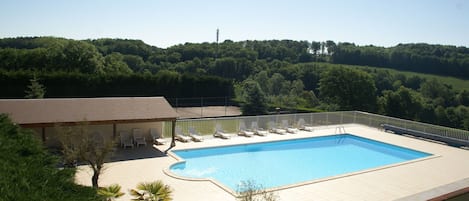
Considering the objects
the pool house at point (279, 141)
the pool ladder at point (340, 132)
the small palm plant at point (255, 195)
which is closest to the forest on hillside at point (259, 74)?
the pool ladder at point (340, 132)

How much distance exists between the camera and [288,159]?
17.3 meters

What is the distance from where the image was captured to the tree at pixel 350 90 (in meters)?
46.4

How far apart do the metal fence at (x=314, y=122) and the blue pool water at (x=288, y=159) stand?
8.32 ft

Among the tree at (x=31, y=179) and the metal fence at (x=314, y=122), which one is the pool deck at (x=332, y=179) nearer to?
the metal fence at (x=314, y=122)

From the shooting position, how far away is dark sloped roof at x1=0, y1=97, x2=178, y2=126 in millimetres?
14367

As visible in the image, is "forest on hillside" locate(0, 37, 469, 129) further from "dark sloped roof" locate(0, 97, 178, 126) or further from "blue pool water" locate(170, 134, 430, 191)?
"dark sloped roof" locate(0, 97, 178, 126)

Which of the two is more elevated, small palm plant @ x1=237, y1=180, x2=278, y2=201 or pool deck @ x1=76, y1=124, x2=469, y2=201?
small palm plant @ x1=237, y1=180, x2=278, y2=201

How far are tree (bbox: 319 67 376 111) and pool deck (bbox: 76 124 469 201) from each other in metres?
28.1

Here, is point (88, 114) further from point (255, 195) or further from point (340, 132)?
point (340, 132)

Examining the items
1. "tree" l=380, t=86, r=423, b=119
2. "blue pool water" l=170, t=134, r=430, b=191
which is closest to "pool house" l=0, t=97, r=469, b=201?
"blue pool water" l=170, t=134, r=430, b=191

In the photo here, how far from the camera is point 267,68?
63.5 metres

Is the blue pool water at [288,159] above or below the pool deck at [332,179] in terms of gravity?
below

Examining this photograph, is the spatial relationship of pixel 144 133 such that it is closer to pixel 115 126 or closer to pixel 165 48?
pixel 115 126

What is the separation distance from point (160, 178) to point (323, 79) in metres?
38.5
